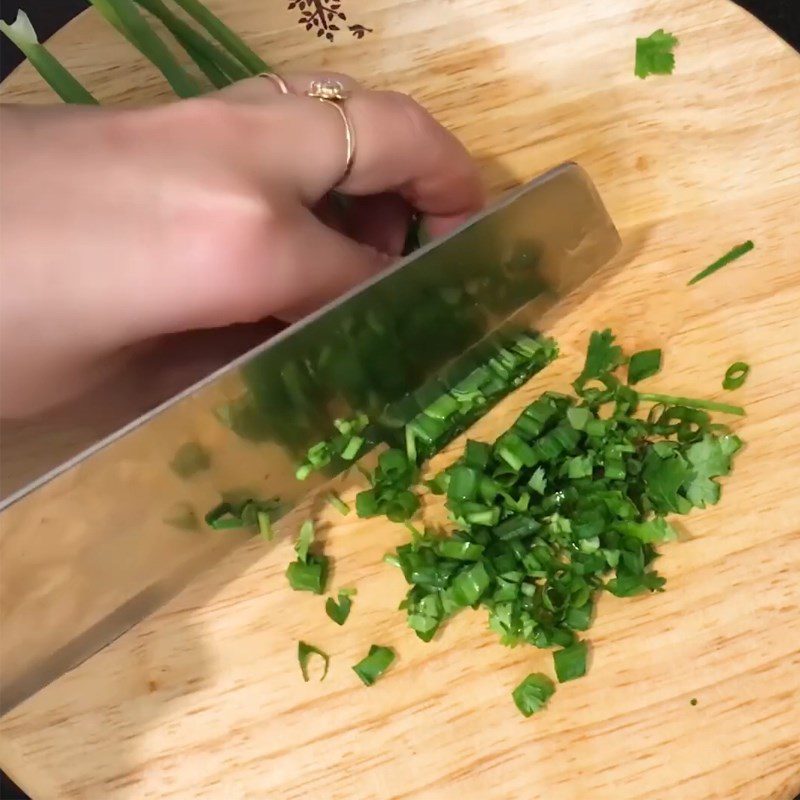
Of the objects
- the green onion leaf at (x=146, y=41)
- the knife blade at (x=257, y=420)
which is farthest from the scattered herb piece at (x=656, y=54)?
the green onion leaf at (x=146, y=41)

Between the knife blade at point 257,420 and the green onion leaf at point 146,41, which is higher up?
the green onion leaf at point 146,41

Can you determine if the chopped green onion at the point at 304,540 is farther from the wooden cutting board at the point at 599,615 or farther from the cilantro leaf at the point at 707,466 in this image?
the cilantro leaf at the point at 707,466

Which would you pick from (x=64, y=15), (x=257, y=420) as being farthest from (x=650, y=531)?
(x=64, y=15)

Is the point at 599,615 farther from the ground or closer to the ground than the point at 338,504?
closer to the ground

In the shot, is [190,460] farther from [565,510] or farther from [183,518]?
[565,510]

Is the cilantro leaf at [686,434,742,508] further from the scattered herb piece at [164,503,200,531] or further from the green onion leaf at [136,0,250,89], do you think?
the green onion leaf at [136,0,250,89]

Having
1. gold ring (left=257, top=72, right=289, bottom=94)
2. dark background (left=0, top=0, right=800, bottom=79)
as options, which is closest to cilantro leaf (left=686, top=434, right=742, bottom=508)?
gold ring (left=257, top=72, right=289, bottom=94)
